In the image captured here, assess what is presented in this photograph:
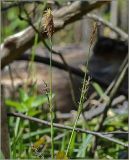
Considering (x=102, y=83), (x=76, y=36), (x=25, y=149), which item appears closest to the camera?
(x=25, y=149)

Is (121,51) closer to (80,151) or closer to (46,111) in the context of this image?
(46,111)

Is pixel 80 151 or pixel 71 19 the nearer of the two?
pixel 80 151

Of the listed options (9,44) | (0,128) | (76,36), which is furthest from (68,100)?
(76,36)

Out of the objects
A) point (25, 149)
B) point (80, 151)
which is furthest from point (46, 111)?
point (80, 151)

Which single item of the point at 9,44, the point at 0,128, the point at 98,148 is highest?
the point at 9,44

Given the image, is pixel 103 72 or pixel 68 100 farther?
pixel 103 72

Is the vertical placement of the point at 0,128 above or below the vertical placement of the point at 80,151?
above

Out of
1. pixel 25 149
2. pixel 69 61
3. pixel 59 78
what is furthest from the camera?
pixel 69 61

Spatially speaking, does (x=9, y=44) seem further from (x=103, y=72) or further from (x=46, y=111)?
(x=103, y=72)

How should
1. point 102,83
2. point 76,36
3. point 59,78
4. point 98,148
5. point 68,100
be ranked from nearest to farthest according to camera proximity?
point 98,148
point 102,83
point 68,100
point 59,78
point 76,36
